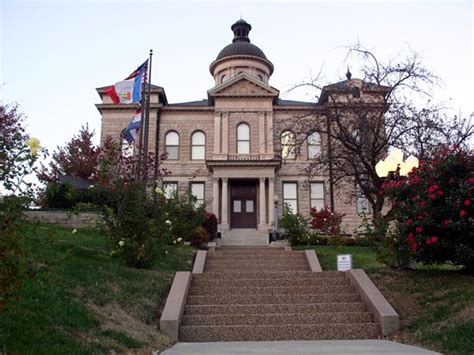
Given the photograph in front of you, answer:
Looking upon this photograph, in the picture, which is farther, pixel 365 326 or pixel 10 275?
pixel 365 326

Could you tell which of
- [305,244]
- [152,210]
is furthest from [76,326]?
[305,244]

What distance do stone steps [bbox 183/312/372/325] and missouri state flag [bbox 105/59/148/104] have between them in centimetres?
1086

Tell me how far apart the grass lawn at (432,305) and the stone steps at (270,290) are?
0.97 metres

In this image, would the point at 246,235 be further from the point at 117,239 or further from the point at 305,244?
the point at 117,239

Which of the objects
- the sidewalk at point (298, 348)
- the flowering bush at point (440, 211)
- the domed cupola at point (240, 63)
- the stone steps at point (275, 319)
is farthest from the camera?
the domed cupola at point (240, 63)

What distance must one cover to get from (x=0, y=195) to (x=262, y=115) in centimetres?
2594

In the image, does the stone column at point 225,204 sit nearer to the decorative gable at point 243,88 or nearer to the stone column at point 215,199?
the stone column at point 215,199

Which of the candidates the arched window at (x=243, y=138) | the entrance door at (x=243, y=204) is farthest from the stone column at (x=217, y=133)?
the entrance door at (x=243, y=204)

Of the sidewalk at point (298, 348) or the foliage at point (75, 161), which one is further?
the foliage at point (75, 161)

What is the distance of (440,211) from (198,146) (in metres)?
22.2

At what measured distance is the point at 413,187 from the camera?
10570 millimetres

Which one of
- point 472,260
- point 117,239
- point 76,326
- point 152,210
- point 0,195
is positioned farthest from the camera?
point 152,210

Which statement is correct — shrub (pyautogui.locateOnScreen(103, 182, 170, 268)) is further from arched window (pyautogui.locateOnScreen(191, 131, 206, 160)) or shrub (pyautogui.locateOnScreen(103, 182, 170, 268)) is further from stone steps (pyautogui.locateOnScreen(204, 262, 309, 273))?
arched window (pyautogui.locateOnScreen(191, 131, 206, 160))

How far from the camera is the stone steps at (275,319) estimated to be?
347 inches
